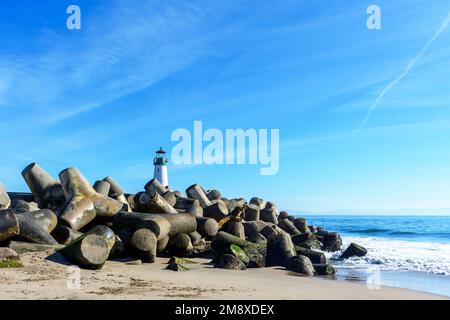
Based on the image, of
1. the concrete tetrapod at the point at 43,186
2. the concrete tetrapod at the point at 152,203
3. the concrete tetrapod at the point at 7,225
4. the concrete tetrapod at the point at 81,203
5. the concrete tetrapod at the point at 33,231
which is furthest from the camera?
the concrete tetrapod at the point at 43,186

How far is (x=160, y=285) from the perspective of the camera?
24.3ft

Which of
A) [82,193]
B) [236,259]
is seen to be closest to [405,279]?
[236,259]

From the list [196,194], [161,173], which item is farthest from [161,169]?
[196,194]

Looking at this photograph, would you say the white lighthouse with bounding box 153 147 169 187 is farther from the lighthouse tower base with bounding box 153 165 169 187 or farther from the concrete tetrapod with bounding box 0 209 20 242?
the concrete tetrapod with bounding box 0 209 20 242

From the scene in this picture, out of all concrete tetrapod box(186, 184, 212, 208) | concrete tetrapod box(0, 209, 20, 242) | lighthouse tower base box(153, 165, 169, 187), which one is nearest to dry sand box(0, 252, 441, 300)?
concrete tetrapod box(0, 209, 20, 242)

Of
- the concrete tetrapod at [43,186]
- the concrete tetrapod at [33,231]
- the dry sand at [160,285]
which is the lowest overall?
the dry sand at [160,285]

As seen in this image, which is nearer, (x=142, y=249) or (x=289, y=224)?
(x=142, y=249)

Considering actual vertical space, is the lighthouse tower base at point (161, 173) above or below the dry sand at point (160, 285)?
above

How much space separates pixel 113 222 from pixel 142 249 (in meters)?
2.06

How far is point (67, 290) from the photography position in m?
6.44

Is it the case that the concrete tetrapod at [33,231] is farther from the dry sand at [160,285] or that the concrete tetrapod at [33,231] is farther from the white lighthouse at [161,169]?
the white lighthouse at [161,169]

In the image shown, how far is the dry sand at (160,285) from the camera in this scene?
6402 millimetres

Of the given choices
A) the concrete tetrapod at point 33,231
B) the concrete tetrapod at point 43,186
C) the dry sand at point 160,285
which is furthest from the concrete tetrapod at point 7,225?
the concrete tetrapod at point 43,186
